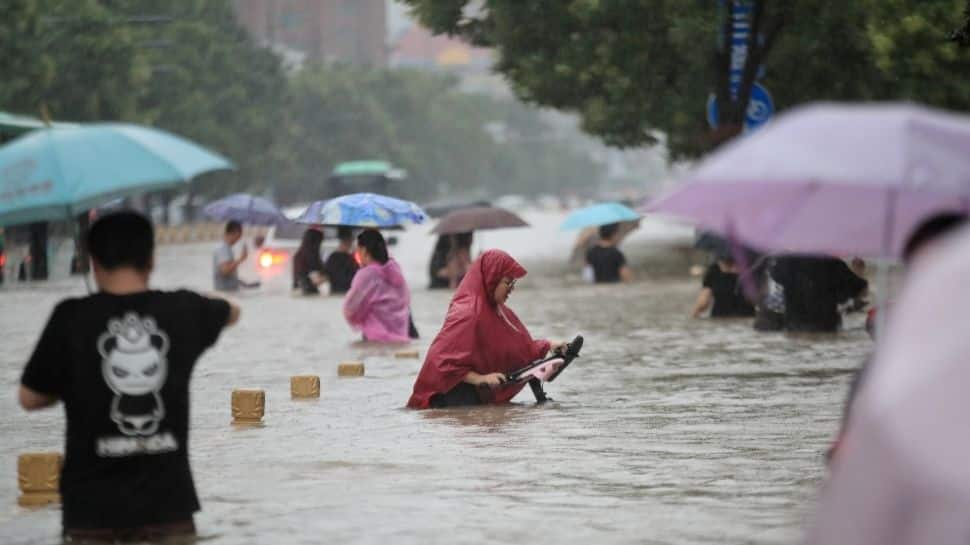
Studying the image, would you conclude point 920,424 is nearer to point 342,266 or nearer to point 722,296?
point 722,296

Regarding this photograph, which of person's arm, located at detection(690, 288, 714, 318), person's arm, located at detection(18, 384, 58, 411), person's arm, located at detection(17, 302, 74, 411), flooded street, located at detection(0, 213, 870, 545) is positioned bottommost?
flooded street, located at detection(0, 213, 870, 545)

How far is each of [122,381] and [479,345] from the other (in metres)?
7.03

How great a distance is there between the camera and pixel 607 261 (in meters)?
37.2

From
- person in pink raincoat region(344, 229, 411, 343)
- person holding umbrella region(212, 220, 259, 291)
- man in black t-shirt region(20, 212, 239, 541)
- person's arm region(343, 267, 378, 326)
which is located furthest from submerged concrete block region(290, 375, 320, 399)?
person holding umbrella region(212, 220, 259, 291)

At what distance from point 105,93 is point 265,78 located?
3220 cm

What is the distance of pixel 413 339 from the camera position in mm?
23703

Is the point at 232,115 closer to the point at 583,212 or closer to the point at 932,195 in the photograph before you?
the point at 583,212

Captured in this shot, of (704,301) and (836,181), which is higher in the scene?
(836,181)

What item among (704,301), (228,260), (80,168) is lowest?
(704,301)

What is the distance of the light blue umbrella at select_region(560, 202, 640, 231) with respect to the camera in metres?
33.2

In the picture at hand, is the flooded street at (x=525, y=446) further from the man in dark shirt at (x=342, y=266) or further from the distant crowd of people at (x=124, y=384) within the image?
the man in dark shirt at (x=342, y=266)

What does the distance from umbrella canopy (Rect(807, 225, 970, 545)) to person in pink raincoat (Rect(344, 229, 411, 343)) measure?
17.8 metres

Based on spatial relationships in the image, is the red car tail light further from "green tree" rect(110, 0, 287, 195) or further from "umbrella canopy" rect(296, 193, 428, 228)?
"green tree" rect(110, 0, 287, 195)

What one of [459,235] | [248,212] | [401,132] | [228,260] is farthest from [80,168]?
[401,132]
